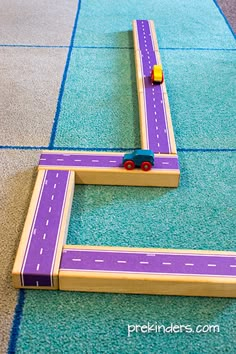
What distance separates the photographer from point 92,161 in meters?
1.09

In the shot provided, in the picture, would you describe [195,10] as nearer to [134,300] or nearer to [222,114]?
[222,114]

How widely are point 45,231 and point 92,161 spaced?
0.27 meters

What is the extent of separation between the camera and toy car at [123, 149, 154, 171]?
1.05 meters

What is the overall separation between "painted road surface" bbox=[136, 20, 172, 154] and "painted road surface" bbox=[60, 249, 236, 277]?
361mm

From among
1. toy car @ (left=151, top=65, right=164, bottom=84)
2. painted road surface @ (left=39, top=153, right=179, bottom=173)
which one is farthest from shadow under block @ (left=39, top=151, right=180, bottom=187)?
toy car @ (left=151, top=65, right=164, bottom=84)

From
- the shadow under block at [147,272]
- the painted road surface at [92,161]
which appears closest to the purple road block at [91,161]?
the painted road surface at [92,161]

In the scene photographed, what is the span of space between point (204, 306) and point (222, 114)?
2.45 ft

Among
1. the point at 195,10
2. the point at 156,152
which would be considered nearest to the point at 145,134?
the point at 156,152

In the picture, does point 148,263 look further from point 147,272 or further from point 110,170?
point 110,170

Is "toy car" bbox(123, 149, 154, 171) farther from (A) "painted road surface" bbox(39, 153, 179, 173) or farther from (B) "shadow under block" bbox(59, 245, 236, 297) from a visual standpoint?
(B) "shadow under block" bbox(59, 245, 236, 297)

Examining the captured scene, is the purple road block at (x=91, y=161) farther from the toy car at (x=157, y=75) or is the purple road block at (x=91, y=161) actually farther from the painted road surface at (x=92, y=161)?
the toy car at (x=157, y=75)

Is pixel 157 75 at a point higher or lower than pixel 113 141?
higher

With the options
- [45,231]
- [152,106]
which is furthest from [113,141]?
[45,231]

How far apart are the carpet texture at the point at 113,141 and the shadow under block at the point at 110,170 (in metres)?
0.03
